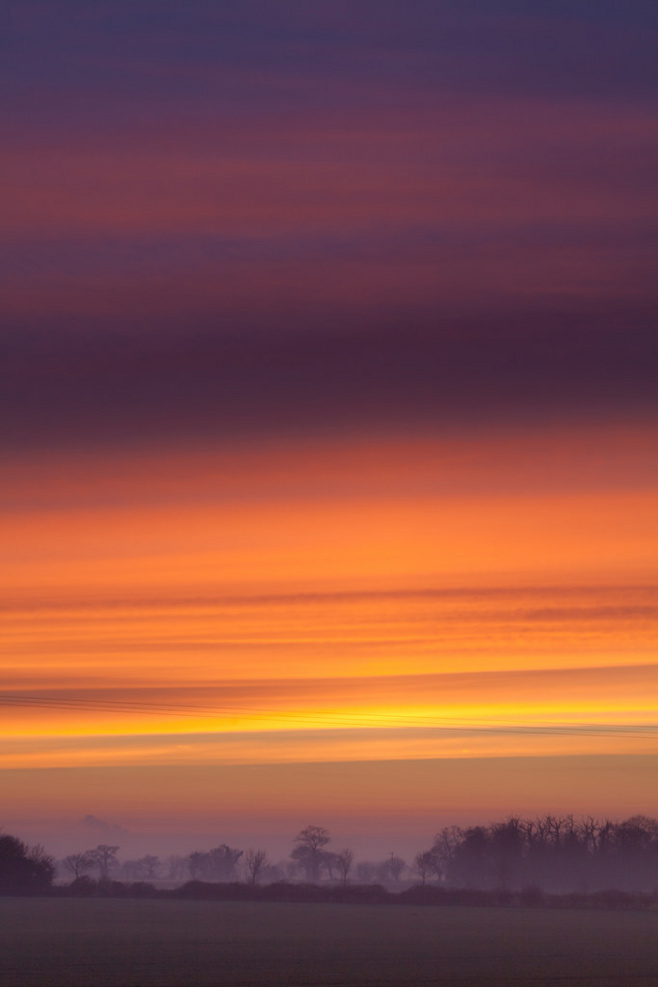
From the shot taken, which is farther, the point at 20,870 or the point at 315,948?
the point at 20,870

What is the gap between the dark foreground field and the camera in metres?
58.7

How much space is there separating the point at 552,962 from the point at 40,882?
109931 millimetres

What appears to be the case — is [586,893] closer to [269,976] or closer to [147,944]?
[147,944]

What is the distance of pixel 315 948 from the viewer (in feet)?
262

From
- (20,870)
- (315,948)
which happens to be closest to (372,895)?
(20,870)

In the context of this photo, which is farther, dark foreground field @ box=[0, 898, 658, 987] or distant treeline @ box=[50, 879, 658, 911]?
distant treeline @ box=[50, 879, 658, 911]

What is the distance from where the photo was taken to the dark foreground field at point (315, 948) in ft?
193

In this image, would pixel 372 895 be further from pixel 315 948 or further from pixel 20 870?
pixel 315 948

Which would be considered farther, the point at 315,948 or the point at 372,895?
the point at 372,895

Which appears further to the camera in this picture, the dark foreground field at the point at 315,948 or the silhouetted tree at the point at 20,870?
the silhouetted tree at the point at 20,870

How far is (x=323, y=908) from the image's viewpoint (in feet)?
492

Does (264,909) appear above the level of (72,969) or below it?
above

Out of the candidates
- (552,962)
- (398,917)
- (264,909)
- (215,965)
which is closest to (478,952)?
(552,962)

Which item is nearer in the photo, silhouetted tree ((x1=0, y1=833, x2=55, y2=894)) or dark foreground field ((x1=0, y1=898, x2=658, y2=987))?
dark foreground field ((x1=0, y1=898, x2=658, y2=987))
